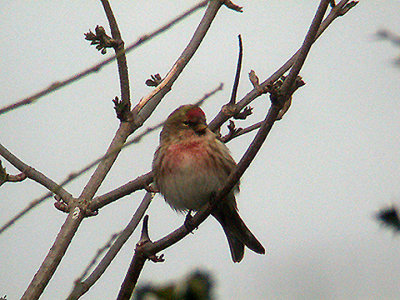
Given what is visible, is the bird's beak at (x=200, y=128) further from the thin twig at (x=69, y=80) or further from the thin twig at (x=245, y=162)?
the thin twig at (x=69, y=80)

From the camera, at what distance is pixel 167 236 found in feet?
13.5

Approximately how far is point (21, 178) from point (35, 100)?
2.09m

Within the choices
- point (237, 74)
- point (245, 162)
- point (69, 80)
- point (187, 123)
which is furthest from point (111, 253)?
point (187, 123)

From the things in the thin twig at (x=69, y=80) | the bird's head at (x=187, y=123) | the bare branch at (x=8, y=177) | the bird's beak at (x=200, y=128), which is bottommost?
the thin twig at (x=69, y=80)

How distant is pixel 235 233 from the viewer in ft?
20.9

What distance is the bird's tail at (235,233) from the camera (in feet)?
20.5

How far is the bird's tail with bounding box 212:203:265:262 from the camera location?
6246mm

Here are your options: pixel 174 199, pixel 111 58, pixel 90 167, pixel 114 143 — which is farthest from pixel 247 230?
pixel 111 58

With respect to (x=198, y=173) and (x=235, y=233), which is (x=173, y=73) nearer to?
(x=198, y=173)

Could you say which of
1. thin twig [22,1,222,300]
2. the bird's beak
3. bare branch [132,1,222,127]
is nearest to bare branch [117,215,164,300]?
thin twig [22,1,222,300]

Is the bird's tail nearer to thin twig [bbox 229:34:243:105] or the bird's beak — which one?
the bird's beak

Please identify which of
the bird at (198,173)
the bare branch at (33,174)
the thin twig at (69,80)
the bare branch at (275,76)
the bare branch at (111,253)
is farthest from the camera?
→ the bird at (198,173)

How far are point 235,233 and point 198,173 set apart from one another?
76 centimetres

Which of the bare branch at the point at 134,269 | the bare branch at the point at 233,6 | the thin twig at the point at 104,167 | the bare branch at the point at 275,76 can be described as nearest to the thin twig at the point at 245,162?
the bare branch at the point at 134,269
